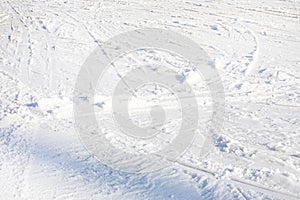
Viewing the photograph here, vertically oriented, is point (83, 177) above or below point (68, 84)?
below

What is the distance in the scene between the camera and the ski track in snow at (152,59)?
5.10 m

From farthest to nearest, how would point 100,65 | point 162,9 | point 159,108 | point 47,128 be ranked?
point 162,9 → point 100,65 → point 159,108 → point 47,128

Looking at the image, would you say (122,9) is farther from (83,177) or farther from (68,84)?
(83,177)

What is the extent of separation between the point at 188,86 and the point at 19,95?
2771 millimetres

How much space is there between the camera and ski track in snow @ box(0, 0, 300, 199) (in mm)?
5098

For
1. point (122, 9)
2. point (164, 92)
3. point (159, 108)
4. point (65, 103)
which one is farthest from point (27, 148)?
point (122, 9)

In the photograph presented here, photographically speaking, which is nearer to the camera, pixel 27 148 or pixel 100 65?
pixel 27 148

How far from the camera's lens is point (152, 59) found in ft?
29.8

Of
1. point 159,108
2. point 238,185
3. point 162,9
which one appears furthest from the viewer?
point 162,9

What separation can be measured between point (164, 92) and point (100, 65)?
1.72 metres

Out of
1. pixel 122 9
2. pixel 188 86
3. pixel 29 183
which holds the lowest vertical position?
pixel 29 183

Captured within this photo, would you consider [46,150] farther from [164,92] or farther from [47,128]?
[164,92]

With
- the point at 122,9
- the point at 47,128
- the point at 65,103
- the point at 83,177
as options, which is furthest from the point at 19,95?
the point at 122,9

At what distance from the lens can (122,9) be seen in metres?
13.0
